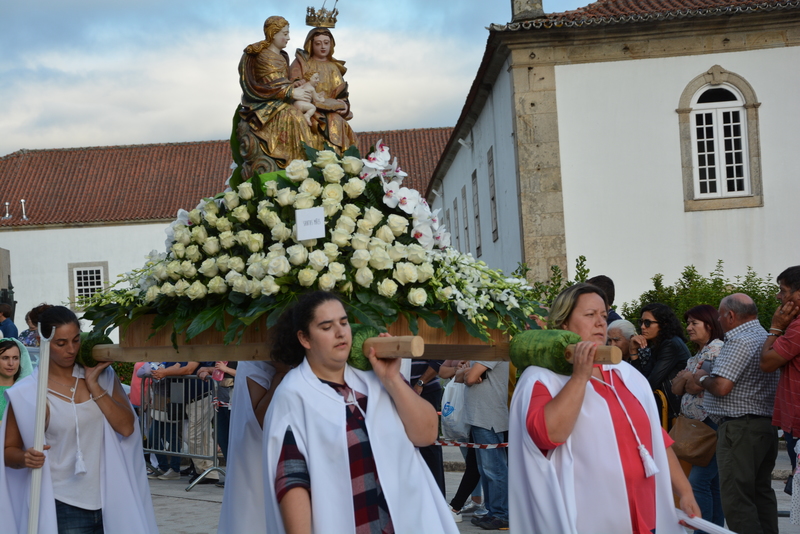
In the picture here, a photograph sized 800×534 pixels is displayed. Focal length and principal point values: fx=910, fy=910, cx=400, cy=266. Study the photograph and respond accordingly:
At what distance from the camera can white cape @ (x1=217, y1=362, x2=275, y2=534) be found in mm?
4332

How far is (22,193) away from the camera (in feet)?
146

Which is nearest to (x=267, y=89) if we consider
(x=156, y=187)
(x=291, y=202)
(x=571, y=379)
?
(x=291, y=202)

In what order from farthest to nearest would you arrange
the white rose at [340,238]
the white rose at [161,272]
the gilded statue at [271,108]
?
the gilded statue at [271,108]
the white rose at [161,272]
the white rose at [340,238]

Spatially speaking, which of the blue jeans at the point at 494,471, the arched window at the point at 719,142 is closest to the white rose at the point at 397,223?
the blue jeans at the point at 494,471

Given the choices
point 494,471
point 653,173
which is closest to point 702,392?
point 494,471

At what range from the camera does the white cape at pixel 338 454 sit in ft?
10.8

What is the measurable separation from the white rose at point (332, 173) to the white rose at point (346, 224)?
20cm

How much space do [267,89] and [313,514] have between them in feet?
8.79

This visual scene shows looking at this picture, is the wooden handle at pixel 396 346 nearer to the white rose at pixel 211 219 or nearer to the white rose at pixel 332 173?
the white rose at pixel 332 173

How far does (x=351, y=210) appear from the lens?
13.1 ft

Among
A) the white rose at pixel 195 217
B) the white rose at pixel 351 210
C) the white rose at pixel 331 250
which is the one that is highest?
the white rose at pixel 195 217

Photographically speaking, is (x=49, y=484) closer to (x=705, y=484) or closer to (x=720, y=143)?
(x=705, y=484)

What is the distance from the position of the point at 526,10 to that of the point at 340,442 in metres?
16.7

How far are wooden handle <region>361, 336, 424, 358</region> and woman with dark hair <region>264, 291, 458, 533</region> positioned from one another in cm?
5
